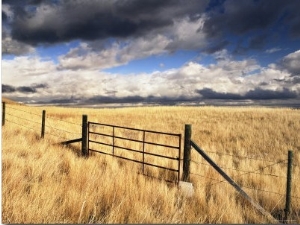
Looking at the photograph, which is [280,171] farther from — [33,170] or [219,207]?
[33,170]

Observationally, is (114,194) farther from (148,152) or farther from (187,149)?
(148,152)

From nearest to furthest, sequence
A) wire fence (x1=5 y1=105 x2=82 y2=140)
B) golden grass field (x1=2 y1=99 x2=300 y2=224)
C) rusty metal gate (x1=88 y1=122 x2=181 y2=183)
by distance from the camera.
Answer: golden grass field (x1=2 y1=99 x2=300 y2=224) < rusty metal gate (x1=88 y1=122 x2=181 y2=183) < wire fence (x1=5 y1=105 x2=82 y2=140)

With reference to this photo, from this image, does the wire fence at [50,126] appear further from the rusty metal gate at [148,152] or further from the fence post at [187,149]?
the fence post at [187,149]

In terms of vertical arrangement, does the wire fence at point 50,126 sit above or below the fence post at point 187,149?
below

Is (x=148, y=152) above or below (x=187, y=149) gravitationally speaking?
below

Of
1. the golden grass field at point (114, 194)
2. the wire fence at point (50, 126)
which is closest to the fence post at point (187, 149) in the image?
the golden grass field at point (114, 194)

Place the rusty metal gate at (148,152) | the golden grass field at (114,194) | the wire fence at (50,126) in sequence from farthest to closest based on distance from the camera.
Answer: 1. the wire fence at (50,126)
2. the rusty metal gate at (148,152)
3. the golden grass field at (114,194)

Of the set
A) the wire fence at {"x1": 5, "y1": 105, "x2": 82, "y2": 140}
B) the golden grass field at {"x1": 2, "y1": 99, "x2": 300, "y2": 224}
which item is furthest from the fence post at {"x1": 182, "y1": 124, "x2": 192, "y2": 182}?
the wire fence at {"x1": 5, "y1": 105, "x2": 82, "y2": 140}

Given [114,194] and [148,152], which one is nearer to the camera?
[114,194]

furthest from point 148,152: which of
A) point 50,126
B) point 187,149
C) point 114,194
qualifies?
point 50,126

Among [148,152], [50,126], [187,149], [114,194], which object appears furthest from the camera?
[50,126]

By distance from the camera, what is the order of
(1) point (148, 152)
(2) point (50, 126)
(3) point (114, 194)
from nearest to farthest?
1. (3) point (114, 194)
2. (1) point (148, 152)
3. (2) point (50, 126)

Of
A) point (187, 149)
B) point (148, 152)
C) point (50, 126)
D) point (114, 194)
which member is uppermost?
point (187, 149)

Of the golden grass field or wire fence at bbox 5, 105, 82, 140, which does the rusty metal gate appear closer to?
the golden grass field
